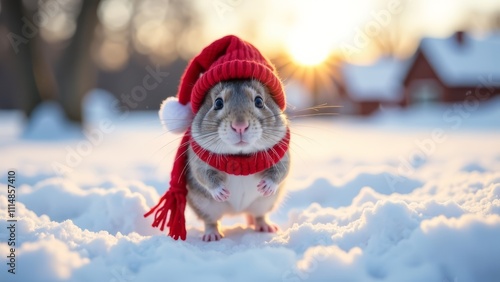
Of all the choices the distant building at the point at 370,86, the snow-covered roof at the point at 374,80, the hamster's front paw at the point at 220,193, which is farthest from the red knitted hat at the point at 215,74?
the distant building at the point at 370,86

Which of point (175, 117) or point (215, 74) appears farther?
point (175, 117)

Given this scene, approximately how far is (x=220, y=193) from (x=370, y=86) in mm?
27235

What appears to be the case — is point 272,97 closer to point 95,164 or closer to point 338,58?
point 95,164

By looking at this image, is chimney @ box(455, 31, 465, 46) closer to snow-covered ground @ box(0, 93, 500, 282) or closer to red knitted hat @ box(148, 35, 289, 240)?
snow-covered ground @ box(0, 93, 500, 282)

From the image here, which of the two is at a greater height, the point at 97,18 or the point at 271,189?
the point at 97,18

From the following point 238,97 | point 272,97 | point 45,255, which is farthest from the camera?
point 272,97

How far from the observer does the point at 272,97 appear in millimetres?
2963

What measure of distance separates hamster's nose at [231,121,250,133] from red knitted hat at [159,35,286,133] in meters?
0.41

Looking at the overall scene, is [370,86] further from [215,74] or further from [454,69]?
[215,74]

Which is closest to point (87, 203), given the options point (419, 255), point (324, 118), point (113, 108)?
point (419, 255)

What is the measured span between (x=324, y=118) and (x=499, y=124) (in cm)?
1533

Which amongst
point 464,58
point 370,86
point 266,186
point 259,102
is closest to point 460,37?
point 464,58

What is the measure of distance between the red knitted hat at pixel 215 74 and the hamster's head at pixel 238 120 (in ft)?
0.21

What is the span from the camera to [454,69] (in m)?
23.1
